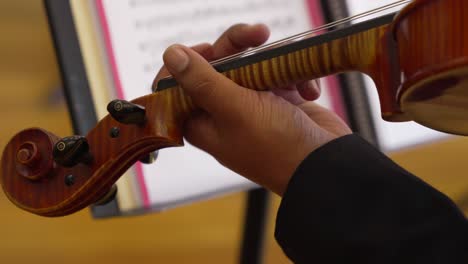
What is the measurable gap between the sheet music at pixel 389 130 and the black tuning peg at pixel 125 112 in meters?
0.55

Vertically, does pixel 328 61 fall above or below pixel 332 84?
above

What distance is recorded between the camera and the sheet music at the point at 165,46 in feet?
3.16

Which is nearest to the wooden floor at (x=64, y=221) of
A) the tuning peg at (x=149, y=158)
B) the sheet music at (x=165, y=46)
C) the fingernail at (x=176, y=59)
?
the sheet music at (x=165, y=46)

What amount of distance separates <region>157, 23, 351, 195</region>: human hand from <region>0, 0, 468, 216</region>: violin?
21mm

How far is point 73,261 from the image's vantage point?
1701 millimetres

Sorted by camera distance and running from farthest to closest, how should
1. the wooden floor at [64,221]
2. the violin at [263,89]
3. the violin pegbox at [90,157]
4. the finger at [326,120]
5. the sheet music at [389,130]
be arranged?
the wooden floor at [64,221] → the sheet music at [389,130] → the finger at [326,120] → the violin pegbox at [90,157] → the violin at [263,89]

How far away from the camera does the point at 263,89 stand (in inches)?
26.0

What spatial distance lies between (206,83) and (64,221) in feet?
4.18

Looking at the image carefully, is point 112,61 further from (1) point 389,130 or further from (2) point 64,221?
(2) point 64,221

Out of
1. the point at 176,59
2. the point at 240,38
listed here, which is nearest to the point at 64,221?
the point at 240,38

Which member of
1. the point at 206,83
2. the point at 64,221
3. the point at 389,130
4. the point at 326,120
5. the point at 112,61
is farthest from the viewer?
the point at 64,221

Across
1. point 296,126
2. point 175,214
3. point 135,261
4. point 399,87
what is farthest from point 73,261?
point 399,87

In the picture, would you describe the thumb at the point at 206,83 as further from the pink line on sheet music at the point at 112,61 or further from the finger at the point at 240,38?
the pink line on sheet music at the point at 112,61

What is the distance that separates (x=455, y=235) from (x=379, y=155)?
121 mm
